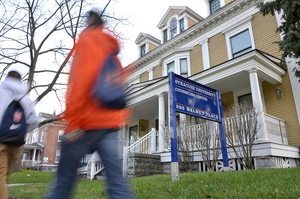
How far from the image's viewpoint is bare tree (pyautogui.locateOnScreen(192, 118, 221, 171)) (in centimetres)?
757

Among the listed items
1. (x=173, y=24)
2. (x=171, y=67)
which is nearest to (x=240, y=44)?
(x=171, y=67)

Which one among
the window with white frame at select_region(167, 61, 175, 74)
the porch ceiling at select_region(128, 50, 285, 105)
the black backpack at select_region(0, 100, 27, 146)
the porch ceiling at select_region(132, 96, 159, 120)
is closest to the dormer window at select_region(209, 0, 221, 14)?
the window with white frame at select_region(167, 61, 175, 74)

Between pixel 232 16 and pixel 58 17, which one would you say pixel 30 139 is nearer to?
pixel 58 17

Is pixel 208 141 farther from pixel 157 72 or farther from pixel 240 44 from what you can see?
pixel 157 72

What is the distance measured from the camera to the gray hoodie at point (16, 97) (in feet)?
8.02

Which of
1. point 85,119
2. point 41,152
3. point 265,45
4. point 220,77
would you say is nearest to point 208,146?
point 220,77

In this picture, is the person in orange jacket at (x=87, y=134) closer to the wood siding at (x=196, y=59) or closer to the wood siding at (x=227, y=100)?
the wood siding at (x=227, y=100)

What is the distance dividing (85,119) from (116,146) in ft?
0.97

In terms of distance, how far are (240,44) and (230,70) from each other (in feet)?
10.9

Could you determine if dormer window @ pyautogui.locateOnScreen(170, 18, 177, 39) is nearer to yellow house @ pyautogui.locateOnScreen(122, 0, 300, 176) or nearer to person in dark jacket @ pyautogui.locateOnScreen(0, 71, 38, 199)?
yellow house @ pyautogui.locateOnScreen(122, 0, 300, 176)

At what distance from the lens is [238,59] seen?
8.74 m

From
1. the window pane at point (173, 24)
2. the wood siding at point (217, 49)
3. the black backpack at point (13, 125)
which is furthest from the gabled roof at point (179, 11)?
the black backpack at point (13, 125)

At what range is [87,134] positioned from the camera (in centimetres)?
157

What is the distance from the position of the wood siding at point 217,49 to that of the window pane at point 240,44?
0.47 m
